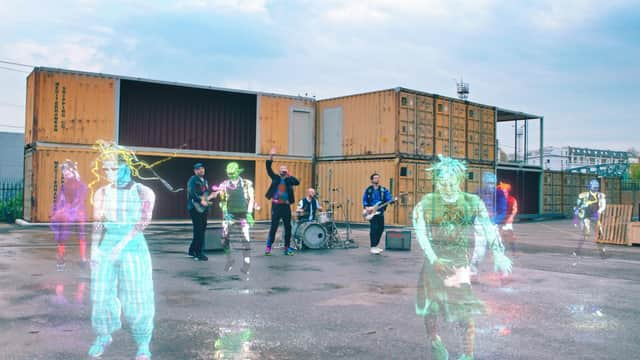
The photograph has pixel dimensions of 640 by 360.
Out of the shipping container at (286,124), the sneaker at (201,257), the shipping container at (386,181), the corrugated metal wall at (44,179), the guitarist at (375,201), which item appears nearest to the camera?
the sneaker at (201,257)

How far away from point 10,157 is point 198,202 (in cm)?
3877

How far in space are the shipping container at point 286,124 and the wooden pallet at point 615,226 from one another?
44.4 feet

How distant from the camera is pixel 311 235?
13469 mm

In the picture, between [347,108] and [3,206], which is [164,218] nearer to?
[3,206]

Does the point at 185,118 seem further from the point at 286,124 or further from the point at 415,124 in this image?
the point at 415,124

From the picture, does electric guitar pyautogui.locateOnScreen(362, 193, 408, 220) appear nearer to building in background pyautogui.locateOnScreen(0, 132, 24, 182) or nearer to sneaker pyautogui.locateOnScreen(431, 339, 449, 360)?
sneaker pyautogui.locateOnScreen(431, 339, 449, 360)

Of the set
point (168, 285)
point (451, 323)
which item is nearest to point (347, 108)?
point (168, 285)

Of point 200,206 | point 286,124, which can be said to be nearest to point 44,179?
point 286,124

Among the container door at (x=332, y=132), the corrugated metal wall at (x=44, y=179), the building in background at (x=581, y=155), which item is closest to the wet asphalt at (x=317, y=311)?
the corrugated metal wall at (x=44, y=179)

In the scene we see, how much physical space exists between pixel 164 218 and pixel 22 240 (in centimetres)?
1112

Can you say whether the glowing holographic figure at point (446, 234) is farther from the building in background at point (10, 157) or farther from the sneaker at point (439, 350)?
the building in background at point (10, 157)

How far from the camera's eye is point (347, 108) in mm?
25438

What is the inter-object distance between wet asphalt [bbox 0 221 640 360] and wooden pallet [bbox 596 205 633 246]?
20.0 feet

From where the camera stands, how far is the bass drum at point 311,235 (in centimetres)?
1336
